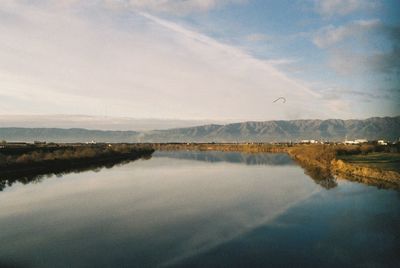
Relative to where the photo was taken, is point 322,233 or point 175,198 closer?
point 322,233

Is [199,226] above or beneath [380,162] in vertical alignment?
beneath

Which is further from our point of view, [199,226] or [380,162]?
[380,162]

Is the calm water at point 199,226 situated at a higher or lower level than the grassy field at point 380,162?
lower

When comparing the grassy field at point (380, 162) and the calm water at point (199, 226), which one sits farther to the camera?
the grassy field at point (380, 162)

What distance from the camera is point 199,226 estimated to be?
24500 millimetres

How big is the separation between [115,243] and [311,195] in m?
22.1

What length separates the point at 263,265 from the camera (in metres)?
17.1

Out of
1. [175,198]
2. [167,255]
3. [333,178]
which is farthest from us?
[333,178]

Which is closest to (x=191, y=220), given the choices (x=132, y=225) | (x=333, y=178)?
(x=132, y=225)

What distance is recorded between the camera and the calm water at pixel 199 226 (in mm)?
18141

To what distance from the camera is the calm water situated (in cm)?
1814

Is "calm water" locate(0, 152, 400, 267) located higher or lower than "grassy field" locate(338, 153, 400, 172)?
lower

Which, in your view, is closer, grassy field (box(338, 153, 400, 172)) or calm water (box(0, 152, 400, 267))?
calm water (box(0, 152, 400, 267))

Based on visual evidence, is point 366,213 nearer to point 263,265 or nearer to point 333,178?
point 263,265
